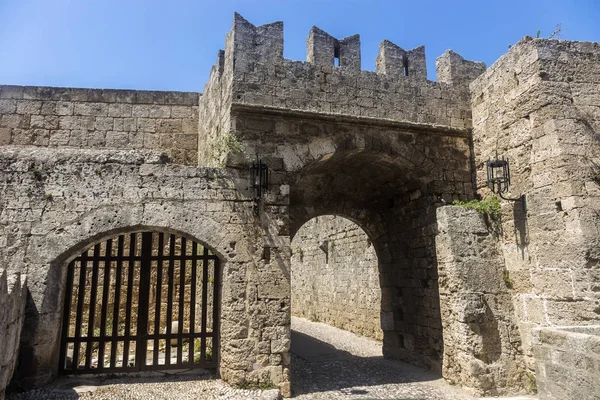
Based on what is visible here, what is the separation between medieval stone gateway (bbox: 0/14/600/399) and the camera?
15.9 feet

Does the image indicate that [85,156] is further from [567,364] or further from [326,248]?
[326,248]

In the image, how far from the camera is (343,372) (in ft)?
21.3

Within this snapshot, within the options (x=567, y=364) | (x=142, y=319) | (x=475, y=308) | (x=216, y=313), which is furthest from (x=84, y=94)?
(x=567, y=364)

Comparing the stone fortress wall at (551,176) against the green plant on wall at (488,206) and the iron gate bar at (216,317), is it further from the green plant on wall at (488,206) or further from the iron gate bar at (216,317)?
the iron gate bar at (216,317)

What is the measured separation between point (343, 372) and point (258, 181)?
335cm

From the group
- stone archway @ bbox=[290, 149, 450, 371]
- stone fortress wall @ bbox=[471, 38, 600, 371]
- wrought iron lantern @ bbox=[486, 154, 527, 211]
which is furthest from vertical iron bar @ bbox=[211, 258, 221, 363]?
stone fortress wall @ bbox=[471, 38, 600, 371]

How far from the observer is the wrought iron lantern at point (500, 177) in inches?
219

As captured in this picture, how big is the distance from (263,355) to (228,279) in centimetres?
97

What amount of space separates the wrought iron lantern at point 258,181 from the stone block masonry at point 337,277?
15.6 feet

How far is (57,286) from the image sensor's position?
480 centimetres

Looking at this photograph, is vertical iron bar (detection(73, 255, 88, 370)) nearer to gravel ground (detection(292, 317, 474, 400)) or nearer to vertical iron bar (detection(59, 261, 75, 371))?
vertical iron bar (detection(59, 261, 75, 371))

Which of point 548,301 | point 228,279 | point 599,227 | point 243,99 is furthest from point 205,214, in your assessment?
point 599,227

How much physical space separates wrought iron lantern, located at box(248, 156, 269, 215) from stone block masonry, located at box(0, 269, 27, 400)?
264 centimetres

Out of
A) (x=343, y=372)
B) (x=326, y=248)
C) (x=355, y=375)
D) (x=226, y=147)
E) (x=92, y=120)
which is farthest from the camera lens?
(x=326, y=248)
